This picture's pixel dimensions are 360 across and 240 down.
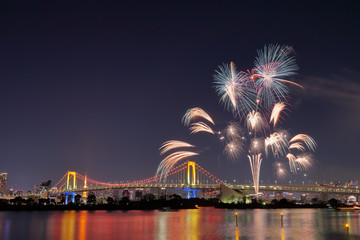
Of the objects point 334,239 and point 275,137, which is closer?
point 334,239

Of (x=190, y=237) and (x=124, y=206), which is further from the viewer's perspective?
(x=124, y=206)

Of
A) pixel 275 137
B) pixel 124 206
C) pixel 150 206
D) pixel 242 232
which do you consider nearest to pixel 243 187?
pixel 150 206

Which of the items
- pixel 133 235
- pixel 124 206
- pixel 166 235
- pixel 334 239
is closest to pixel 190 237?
pixel 166 235

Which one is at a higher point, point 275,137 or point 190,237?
point 275,137

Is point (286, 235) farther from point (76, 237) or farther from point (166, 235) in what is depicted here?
point (76, 237)

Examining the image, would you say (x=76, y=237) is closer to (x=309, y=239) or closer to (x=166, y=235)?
(x=166, y=235)

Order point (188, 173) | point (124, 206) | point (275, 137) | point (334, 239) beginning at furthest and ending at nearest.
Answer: point (188, 173) → point (124, 206) → point (275, 137) → point (334, 239)

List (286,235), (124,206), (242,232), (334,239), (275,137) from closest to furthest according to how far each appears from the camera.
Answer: (334,239)
(286,235)
(242,232)
(275,137)
(124,206)

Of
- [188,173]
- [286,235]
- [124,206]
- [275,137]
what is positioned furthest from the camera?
[188,173]

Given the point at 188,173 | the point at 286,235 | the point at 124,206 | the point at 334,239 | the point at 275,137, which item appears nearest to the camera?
the point at 334,239
